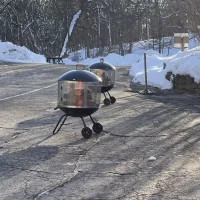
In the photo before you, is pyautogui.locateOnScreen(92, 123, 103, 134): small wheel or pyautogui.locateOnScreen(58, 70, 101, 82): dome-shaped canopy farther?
pyautogui.locateOnScreen(92, 123, 103, 134): small wheel

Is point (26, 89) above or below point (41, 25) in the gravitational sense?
below

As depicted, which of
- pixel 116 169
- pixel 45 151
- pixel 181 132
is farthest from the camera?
pixel 181 132

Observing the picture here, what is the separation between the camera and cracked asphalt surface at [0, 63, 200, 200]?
4.78 metres

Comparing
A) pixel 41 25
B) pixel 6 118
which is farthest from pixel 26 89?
pixel 41 25

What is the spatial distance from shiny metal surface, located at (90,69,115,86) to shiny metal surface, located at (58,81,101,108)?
3201 millimetres

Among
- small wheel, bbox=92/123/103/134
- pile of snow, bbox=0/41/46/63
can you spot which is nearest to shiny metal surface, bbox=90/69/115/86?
small wheel, bbox=92/123/103/134

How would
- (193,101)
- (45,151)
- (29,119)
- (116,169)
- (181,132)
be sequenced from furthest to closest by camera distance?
(193,101), (29,119), (181,132), (45,151), (116,169)

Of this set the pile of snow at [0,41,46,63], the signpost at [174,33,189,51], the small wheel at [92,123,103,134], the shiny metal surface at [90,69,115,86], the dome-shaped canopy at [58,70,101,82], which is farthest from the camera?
the pile of snow at [0,41,46,63]

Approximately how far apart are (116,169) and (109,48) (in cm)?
4356

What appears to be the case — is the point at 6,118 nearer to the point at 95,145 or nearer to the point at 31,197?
the point at 95,145

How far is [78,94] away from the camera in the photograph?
6961mm

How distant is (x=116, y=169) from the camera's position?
551 centimetres

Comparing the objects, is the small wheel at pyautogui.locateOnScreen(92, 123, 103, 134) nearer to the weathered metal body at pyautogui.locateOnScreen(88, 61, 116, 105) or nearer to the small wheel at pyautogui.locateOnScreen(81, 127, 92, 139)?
the small wheel at pyautogui.locateOnScreen(81, 127, 92, 139)

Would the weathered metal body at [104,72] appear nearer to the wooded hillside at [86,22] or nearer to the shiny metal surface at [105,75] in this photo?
the shiny metal surface at [105,75]
